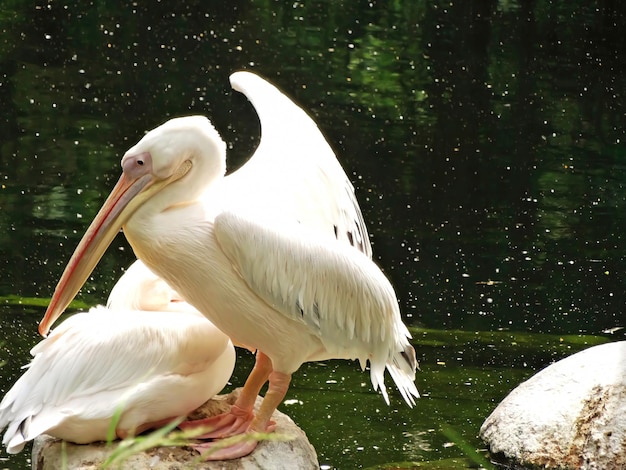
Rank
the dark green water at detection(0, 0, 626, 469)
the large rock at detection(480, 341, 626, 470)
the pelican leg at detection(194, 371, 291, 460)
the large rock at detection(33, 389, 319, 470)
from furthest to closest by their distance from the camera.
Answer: the dark green water at detection(0, 0, 626, 469) < the large rock at detection(480, 341, 626, 470) < the pelican leg at detection(194, 371, 291, 460) < the large rock at detection(33, 389, 319, 470)

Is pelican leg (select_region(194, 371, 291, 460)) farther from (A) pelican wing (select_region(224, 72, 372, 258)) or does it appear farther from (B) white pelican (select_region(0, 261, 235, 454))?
(A) pelican wing (select_region(224, 72, 372, 258))

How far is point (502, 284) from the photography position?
6.93m

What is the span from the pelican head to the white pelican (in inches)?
5.2

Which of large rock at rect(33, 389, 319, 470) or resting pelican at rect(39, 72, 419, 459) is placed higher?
resting pelican at rect(39, 72, 419, 459)

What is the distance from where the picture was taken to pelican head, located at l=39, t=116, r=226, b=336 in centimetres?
392

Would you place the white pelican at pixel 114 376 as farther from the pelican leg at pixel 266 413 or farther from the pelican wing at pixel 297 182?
the pelican wing at pixel 297 182

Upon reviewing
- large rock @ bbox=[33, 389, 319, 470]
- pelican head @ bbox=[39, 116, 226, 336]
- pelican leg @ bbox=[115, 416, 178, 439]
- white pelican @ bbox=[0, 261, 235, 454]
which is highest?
pelican head @ bbox=[39, 116, 226, 336]

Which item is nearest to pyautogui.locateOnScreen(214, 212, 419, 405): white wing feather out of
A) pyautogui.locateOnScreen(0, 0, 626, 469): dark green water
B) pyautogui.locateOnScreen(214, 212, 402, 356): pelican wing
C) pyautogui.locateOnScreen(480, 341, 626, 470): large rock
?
pyautogui.locateOnScreen(214, 212, 402, 356): pelican wing

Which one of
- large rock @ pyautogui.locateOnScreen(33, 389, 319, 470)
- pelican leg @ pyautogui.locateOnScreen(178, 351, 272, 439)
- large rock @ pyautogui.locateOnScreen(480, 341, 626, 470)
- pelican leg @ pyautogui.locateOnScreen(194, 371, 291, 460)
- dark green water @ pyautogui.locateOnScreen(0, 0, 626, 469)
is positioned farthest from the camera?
dark green water @ pyautogui.locateOnScreen(0, 0, 626, 469)

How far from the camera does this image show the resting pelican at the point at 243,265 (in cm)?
385

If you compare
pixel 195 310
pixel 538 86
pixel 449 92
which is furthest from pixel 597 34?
pixel 195 310

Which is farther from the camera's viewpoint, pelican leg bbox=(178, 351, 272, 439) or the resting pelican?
pelican leg bbox=(178, 351, 272, 439)

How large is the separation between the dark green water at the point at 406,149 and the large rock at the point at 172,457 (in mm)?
538

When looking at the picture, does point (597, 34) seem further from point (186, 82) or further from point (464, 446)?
point (464, 446)
